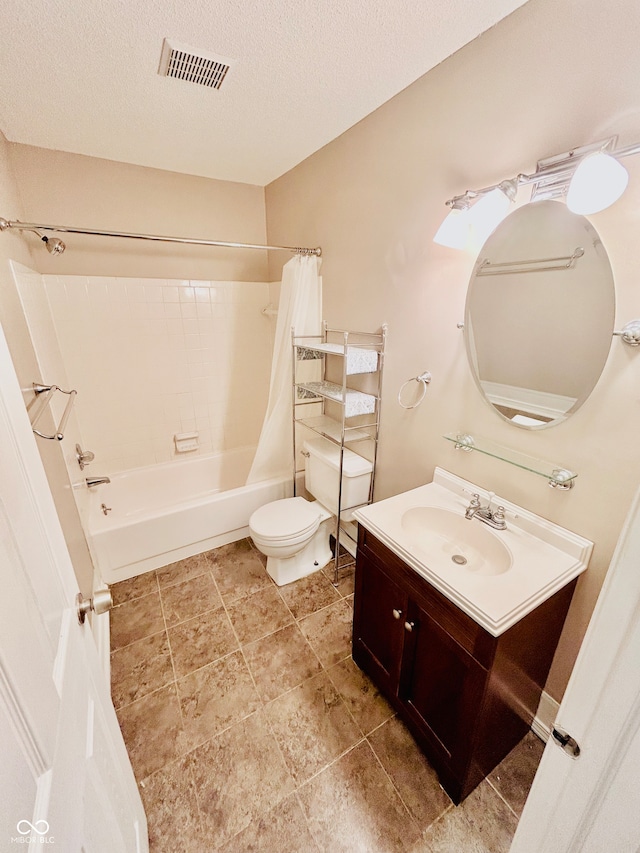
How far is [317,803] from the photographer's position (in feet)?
3.75

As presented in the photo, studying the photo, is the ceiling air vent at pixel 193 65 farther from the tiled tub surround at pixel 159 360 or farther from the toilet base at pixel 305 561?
the toilet base at pixel 305 561

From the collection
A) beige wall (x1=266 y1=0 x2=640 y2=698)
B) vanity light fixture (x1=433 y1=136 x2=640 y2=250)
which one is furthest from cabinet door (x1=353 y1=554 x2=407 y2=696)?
vanity light fixture (x1=433 y1=136 x2=640 y2=250)

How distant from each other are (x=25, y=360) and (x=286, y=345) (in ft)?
4.14

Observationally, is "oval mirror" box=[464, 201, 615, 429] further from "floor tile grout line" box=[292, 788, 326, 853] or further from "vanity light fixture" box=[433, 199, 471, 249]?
"floor tile grout line" box=[292, 788, 326, 853]

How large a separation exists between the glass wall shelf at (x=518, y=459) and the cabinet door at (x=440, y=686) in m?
0.60

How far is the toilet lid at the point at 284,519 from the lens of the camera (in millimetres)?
1889

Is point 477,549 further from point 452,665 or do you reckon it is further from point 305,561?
point 305,561

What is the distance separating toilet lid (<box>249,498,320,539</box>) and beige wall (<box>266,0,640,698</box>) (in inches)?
17.4

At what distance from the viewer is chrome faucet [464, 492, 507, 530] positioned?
4.08ft

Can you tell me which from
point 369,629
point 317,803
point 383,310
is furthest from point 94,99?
point 317,803

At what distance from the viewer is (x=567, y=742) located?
1.88 feet

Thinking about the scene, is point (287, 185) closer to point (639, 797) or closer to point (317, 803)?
point (639, 797)

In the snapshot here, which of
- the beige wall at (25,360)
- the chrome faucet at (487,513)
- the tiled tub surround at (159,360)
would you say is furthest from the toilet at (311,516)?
the tiled tub surround at (159,360)

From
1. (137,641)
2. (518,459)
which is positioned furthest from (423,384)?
(137,641)
